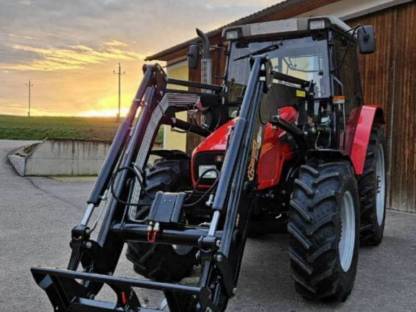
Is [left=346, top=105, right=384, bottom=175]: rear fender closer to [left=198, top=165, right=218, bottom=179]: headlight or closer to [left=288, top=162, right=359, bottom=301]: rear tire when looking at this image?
[left=288, top=162, right=359, bottom=301]: rear tire

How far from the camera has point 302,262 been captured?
11.9 ft

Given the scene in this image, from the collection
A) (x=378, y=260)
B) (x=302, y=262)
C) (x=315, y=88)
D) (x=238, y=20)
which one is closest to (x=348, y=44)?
(x=315, y=88)

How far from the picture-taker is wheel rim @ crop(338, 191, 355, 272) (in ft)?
13.4

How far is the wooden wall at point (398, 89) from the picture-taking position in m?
7.88

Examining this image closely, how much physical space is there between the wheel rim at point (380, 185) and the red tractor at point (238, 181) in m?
0.40

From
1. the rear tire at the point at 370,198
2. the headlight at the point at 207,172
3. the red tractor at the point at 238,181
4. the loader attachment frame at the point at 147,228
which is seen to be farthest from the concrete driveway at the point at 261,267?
the headlight at the point at 207,172

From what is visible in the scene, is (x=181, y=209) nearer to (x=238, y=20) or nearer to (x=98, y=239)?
(x=98, y=239)

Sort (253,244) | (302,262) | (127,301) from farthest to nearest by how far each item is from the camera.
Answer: (253,244), (302,262), (127,301)

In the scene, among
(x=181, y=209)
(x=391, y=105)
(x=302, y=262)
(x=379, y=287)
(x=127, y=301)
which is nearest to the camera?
(x=127, y=301)

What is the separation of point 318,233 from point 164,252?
4.45 ft

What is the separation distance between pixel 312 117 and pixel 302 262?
5.38ft

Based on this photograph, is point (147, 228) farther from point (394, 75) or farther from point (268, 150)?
point (394, 75)

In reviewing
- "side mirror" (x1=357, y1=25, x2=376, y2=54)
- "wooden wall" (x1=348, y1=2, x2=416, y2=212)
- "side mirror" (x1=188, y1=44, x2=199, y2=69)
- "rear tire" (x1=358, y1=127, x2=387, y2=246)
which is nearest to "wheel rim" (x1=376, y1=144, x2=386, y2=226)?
"rear tire" (x1=358, y1=127, x2=387, y2=246)

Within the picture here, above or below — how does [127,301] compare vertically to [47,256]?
above
